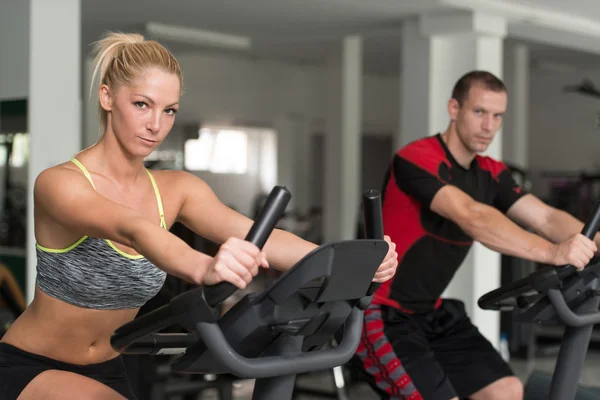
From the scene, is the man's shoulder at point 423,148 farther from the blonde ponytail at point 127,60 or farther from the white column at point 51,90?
the white column at point 51,90

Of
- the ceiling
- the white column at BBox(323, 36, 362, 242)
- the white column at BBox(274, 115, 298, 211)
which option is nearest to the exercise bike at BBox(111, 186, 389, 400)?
the ceiling

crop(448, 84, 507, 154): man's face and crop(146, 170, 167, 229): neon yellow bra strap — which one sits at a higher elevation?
crop(448, 84, 507, 154): man's face

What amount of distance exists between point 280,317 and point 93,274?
55 cm

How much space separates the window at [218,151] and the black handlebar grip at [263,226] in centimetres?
992

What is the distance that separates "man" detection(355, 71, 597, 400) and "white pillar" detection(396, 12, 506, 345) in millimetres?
3198

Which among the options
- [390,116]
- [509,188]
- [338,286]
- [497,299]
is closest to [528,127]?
[390,116]

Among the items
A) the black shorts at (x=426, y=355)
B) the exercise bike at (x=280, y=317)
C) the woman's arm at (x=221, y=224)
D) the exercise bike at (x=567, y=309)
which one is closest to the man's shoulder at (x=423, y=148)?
the black shorts at (x=426, y=355)

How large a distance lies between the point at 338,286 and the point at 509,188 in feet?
5.69

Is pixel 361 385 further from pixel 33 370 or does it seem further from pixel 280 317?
pixel 280 317

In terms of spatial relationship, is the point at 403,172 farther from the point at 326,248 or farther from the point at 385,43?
the point at 385,43

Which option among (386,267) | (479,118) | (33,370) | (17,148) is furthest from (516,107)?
(33,370)

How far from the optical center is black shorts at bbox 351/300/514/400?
2680 millimetres

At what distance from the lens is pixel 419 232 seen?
2879 mm

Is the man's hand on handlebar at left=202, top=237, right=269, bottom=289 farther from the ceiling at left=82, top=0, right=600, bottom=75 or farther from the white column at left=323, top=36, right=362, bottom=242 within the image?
the white column at left=323, top=36, right=362, bottom=242
